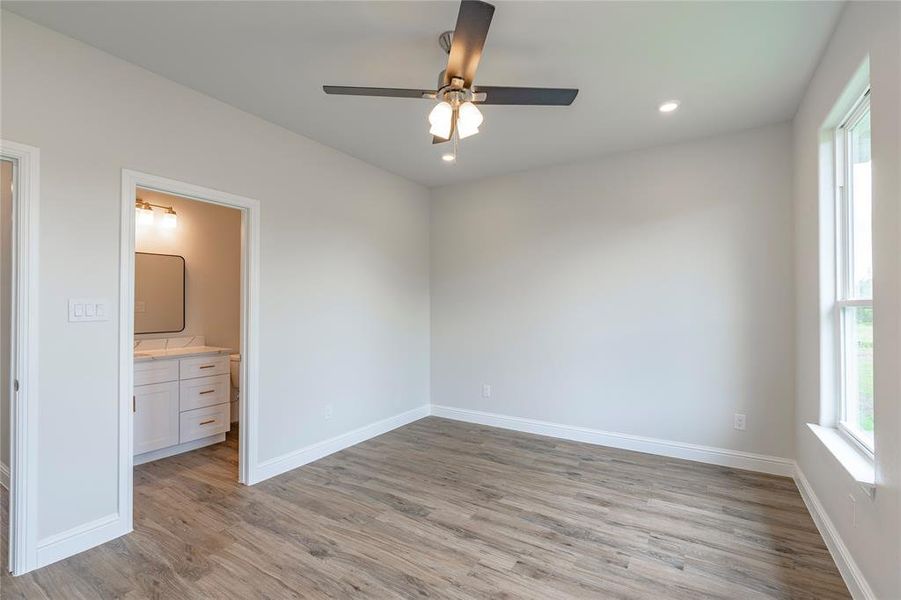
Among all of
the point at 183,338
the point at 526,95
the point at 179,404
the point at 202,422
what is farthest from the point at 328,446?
the point at 526,95

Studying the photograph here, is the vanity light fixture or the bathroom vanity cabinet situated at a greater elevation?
the vanity light fixture

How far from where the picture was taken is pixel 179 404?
363 centimetres

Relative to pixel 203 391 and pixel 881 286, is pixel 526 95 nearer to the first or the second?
pixel 881 286

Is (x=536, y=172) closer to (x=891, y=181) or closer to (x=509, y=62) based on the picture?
(x=509, y=62)

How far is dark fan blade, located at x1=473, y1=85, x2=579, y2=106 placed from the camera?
2.00 metres

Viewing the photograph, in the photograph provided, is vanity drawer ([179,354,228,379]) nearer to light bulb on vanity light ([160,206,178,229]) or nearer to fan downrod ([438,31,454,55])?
light bulb on vanity light ([160,206,178,229])

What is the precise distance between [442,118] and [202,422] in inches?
136

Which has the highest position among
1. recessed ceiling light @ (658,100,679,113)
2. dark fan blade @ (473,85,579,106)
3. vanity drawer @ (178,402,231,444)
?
recessed ceiling light @ (658,100,679,113)

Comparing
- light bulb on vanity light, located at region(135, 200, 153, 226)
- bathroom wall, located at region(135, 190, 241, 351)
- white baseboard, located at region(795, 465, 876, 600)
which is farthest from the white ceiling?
white baseboard, located at region(795, 465, 876, 600)

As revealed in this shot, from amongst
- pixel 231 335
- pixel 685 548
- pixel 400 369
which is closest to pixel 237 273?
pixel 231 335

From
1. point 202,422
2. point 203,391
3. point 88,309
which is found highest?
point 88,309

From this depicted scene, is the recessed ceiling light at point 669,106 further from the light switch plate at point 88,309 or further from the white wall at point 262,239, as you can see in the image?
the light switch plate at point 88,309

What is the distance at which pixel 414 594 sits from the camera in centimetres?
191

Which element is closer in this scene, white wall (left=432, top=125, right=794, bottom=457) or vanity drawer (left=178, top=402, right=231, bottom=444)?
white wall (left=432, top=125, right=794, bottom=457)
